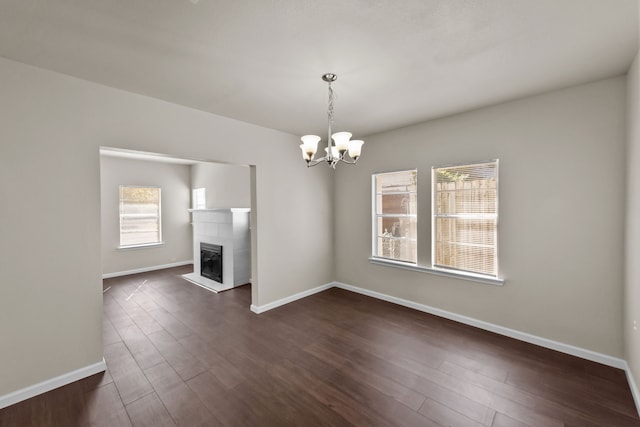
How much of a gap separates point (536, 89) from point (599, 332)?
253 cm

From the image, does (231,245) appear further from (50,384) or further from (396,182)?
(396,182)

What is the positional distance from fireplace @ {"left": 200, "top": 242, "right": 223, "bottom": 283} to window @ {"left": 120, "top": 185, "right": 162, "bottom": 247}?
1.71 metres

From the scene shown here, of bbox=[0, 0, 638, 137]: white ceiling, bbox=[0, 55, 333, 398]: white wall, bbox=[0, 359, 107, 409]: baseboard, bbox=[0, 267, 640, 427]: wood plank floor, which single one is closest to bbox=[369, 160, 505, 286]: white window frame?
bbox=[0, 267, 640, 427]: wood plank floor

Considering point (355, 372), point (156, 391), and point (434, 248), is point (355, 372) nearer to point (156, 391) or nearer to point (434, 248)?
point (156, 391)

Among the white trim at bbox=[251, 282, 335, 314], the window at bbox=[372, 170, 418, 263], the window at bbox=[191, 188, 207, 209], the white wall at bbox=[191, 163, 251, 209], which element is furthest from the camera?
the window at bbox=[191, 188, 207, 209]

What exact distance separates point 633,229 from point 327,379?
114 inches

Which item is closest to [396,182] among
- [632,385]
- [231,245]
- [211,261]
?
[632,385]

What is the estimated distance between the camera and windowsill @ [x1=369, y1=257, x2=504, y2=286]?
320 centimetres

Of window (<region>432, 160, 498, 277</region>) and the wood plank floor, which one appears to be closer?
the wood plank floor

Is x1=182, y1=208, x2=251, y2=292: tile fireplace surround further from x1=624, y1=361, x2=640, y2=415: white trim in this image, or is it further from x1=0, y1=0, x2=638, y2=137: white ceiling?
x1=624, y1=361, x2=640, y2=415: white trim

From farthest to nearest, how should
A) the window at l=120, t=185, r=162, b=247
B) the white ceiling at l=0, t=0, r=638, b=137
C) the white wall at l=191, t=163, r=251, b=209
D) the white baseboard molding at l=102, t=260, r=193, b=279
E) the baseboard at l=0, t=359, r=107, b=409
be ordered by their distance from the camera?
the window at l=120, t=185, r=162, b=247
the white baseboard molding at l=102, t=260, r=193, b=279
the white wall at l=191, t=163, r=251, b=209
the baseboard at l=0, t=359, r=107, b=409
the white ceiling at l=0, t=0, r=638, b=137

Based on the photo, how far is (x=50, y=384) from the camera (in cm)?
228

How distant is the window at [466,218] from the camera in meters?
3.25

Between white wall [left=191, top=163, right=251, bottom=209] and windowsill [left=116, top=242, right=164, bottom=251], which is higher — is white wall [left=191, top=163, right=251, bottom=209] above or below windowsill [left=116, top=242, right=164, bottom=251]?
above
